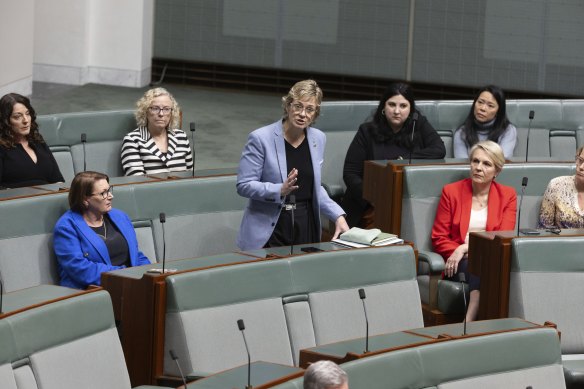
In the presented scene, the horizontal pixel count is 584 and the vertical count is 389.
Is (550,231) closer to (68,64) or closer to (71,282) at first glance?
(71,282)

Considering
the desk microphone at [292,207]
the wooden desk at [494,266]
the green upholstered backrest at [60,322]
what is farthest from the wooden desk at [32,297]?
the wooden desk at [494,266]

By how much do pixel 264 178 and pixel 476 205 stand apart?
88 cm

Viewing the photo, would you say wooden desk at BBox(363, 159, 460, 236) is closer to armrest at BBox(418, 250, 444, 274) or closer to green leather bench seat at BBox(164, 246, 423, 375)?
armrest at BBox(418, 250, 444, 274)

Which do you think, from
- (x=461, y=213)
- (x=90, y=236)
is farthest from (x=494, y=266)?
(x=90, y=236)

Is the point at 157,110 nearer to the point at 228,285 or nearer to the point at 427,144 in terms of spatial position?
the point at 427,144

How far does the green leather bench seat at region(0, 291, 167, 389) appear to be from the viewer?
2.97 metres

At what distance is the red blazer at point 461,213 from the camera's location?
452cm

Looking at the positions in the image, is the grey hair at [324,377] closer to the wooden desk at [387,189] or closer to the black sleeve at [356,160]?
the wooden desk at [387,189]

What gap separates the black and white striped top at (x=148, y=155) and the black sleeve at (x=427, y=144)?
101cm

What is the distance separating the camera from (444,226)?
454 cm

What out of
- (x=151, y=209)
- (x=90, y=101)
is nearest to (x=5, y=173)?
(x=151, y=209)

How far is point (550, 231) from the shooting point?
13.5ft

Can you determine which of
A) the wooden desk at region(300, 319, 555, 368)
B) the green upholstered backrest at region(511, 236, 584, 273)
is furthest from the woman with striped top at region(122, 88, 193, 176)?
the wooden desk at region(300, 319, 555, 368)

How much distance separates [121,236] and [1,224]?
16.4 inches
